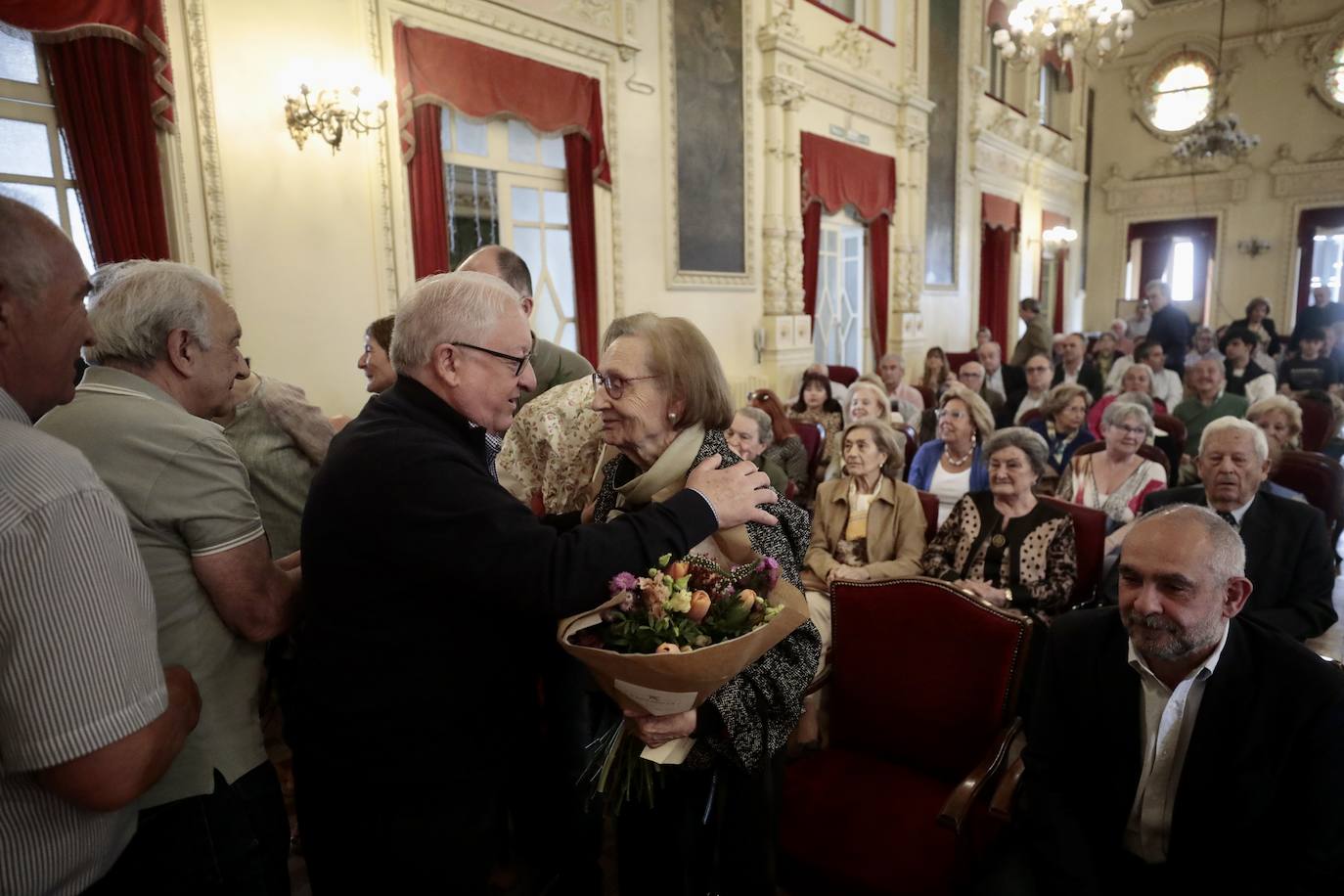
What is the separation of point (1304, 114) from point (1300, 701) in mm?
16564

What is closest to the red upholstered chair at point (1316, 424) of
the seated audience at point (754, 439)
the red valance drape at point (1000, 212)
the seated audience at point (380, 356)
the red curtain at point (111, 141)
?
the seated audience at point (754, 439)

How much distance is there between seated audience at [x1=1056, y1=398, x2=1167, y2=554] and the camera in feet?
12.0

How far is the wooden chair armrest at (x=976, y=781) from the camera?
1.77 m

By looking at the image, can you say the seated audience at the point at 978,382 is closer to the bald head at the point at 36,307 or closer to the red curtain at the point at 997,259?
the red curtain at the point at 997,259

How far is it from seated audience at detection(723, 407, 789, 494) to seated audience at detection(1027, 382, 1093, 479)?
66.6 inches

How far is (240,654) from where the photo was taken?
1366 mm

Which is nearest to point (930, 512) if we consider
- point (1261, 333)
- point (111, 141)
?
point (111, 141)

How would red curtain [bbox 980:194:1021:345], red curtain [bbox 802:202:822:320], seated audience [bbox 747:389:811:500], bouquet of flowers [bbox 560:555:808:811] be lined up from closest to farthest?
bouquet of flowers [bbox 560:555:808:811] → seated audience [bbox 747:389:811:500] → red curtain [bbox 802:202:822:320] → red curtain [bbox 980:194:1021:345]

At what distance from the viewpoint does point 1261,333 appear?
28.3 ft

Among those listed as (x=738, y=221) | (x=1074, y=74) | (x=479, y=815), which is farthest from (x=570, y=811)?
(x=1074, y=74)

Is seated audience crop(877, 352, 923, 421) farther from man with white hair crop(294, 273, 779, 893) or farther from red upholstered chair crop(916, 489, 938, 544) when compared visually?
man with white hair crop(294, 273, 779, 893)

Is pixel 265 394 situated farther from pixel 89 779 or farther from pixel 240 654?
pixel 89 779

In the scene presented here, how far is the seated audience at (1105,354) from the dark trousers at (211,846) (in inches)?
387

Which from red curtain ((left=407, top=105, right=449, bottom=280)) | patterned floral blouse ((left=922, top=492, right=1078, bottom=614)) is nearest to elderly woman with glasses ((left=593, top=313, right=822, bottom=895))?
patterned floral blouse ((left=922, top=492, right=1078, bottom=614))
